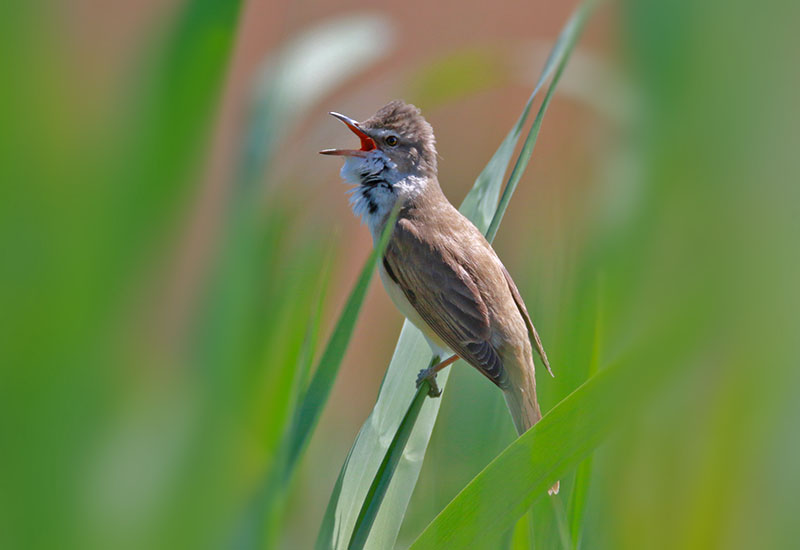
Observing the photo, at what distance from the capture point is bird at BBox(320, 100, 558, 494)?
5.20 feet

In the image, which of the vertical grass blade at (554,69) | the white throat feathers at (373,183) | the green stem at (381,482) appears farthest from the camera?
the white throat feathers at (373,183)

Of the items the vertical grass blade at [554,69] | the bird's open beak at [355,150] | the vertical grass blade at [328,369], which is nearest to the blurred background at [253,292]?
the vertical grass blade at [328,369]

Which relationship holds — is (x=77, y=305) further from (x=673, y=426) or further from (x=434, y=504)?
(x=434, y=504)

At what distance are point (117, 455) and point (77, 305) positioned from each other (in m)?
0.06

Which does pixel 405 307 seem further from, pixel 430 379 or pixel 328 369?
pixel 328 369

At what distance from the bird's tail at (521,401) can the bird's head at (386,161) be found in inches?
21.6

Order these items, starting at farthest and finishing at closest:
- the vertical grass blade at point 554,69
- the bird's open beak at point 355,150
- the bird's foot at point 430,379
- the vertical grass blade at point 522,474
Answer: the bird's open beak at point 355,150, the bird's foot at point 430,379, the vertical grass blade at point 554,69, the vertical grass blade at point 522,474

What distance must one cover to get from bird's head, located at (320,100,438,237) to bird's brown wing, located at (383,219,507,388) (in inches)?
3.6

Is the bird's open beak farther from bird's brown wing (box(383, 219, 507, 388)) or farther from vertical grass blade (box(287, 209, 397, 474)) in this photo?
vertical grass blade (box(287, 209, 397, 474))

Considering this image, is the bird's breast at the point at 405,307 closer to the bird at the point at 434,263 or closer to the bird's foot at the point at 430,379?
the bird at the point at 434,263

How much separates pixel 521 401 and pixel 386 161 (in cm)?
73

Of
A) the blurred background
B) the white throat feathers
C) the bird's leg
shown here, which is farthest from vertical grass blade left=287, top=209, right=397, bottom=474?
the white throat feathers

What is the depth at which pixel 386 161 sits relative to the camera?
1913mm

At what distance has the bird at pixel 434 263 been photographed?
1.59m
